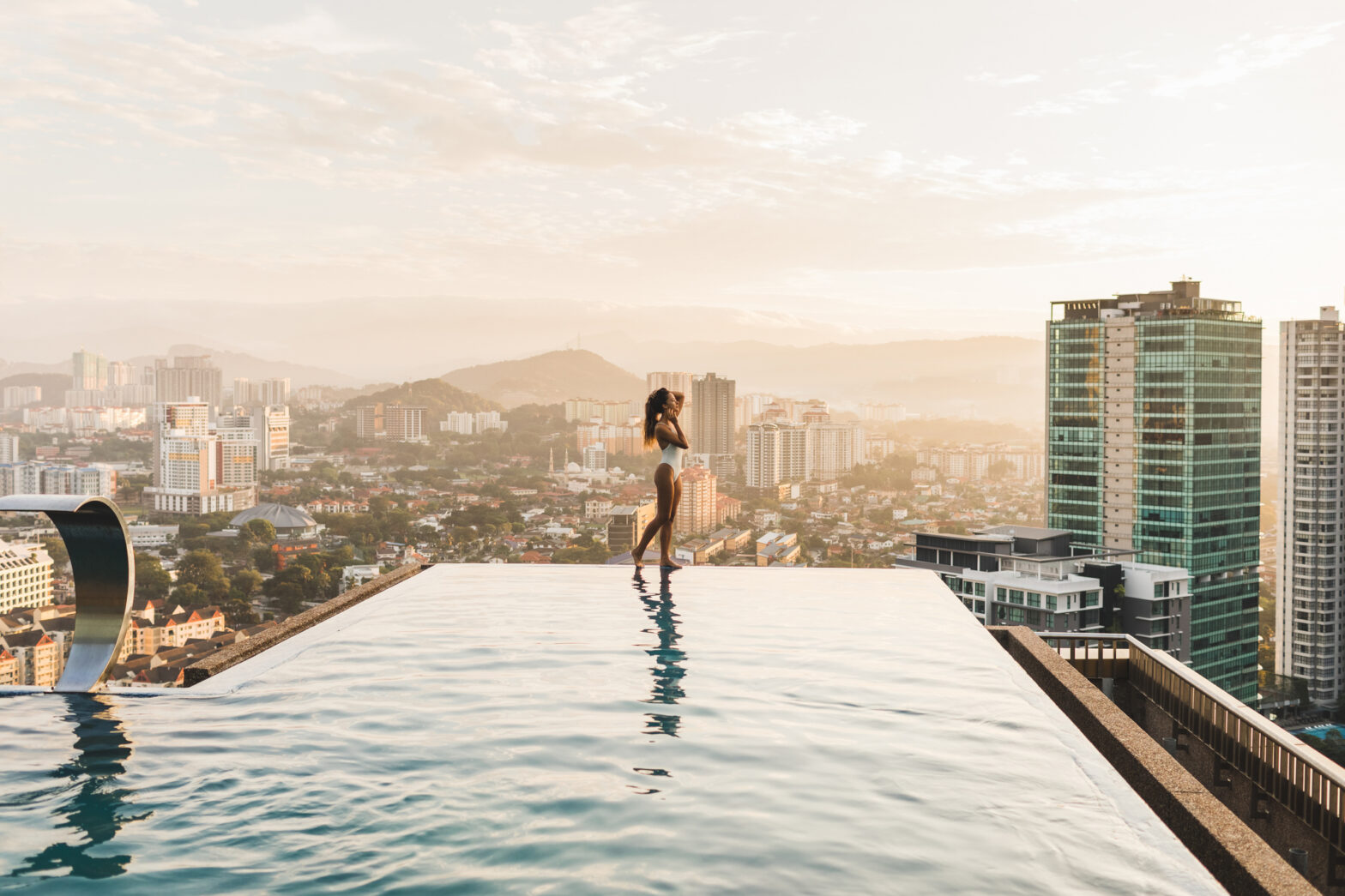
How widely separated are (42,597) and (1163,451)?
4840cm

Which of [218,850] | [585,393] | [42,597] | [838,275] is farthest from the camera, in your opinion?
[585,393]

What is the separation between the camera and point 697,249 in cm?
4691

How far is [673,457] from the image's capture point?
7738 millimetres

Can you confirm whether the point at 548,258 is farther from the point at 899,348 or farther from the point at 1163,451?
the point at 1163,451

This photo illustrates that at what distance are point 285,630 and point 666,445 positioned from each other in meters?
3.11

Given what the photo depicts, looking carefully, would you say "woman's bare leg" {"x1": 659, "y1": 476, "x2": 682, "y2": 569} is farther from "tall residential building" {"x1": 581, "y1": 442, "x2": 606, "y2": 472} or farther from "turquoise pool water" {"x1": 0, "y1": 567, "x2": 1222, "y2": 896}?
"tall residential building" {"x1": 581, "y1": 442, "x2": 606, "y2": 472}

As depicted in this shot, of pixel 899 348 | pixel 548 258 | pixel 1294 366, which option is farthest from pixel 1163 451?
pixel 548 258

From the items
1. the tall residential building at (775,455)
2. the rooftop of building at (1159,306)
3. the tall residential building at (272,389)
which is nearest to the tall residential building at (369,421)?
the tall residential building at (272,389)

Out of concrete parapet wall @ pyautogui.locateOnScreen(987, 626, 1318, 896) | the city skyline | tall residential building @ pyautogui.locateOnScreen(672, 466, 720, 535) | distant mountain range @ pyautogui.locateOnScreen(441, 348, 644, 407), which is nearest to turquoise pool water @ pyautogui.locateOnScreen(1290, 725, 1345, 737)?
the city skyline

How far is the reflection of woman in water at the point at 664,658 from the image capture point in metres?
3.92

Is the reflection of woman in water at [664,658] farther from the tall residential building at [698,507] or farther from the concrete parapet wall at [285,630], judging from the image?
the tall residential building at [698,507]

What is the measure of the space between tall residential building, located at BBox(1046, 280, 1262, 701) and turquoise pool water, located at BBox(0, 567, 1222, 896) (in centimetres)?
4955

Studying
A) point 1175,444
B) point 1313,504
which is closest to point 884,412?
point 1175,444

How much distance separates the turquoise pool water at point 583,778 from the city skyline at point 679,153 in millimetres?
19103
